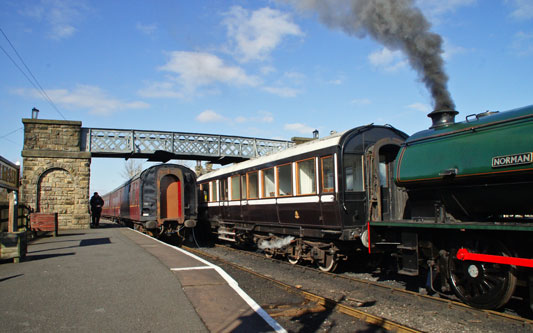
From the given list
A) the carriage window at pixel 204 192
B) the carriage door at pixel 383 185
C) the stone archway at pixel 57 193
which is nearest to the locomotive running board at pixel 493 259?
the carriage door at pixel 383 185

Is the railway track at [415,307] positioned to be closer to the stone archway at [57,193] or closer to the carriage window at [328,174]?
the carriage window at [328,174]

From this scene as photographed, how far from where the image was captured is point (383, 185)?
30.2 ft

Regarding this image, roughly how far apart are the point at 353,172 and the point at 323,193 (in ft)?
2.80

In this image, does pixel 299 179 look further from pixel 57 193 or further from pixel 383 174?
pixel 57 193

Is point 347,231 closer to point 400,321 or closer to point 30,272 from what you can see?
point 400,321

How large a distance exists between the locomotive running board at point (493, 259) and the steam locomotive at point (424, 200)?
14mm

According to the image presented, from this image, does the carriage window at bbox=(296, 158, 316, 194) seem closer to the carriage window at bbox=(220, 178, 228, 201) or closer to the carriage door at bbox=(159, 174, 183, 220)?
the carriage window at bbox=(220, 178, 228, 201)

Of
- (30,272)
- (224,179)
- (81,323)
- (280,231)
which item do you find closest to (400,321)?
(81,323)

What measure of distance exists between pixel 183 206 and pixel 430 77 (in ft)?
36.3

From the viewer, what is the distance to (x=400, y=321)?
18.7 ft

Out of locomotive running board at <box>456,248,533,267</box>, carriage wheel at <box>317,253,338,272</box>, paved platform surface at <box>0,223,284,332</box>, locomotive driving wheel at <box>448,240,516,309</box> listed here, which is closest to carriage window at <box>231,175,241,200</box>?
paved platform surface at <box>0,223,284,332</box>

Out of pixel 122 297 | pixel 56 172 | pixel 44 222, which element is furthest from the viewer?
pixel 56 172

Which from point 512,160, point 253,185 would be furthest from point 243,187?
point 512,160

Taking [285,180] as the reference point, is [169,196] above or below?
below
